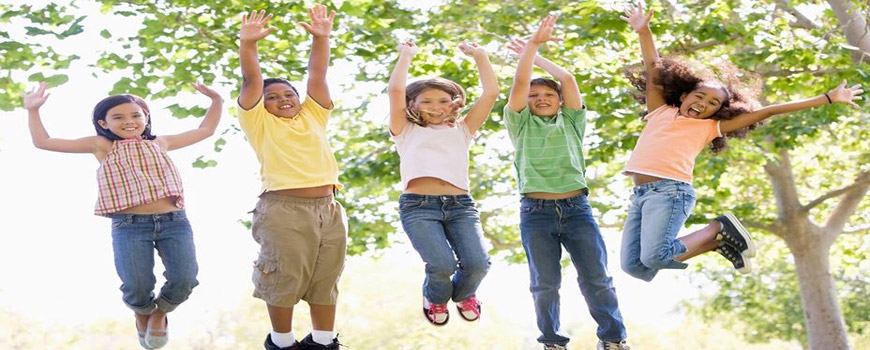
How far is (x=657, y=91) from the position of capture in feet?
20.5

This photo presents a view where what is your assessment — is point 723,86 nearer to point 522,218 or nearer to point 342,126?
point 522,218

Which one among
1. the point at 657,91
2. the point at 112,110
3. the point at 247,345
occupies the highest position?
the point at 657,91

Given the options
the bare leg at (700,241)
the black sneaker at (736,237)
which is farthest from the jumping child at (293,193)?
the black sneaker at (736,237)

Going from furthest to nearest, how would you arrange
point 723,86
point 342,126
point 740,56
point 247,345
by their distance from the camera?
point 247,345 < point 342,126 < point 740,56 < point 723,86

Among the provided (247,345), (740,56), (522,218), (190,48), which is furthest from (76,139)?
(247,345)

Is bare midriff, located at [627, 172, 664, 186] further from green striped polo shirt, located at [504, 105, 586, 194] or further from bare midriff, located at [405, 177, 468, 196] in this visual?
bare midriff, located at [405, 177, 468, 196]

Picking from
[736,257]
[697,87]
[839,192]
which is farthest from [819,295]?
[697,87]

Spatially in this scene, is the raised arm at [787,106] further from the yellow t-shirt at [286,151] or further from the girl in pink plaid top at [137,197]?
the girl in pink plaid top at [137,197]

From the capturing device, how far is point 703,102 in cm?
602

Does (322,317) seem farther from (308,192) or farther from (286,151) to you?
(286,151)

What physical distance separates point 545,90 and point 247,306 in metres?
27.1

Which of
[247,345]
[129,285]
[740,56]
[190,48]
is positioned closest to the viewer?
[129,285]

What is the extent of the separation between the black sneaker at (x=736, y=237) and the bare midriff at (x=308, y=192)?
89.3 inches

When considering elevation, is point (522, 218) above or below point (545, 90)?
below
